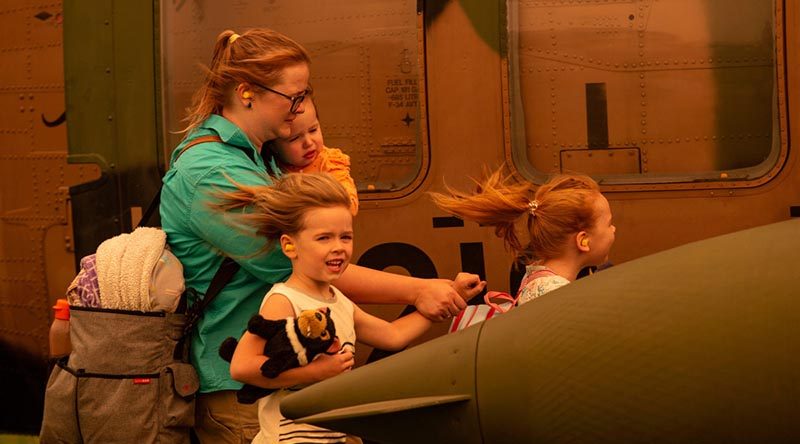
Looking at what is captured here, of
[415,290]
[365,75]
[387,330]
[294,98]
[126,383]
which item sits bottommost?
[126,383]

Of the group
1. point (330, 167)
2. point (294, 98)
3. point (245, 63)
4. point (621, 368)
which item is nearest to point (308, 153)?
point (330, 167)

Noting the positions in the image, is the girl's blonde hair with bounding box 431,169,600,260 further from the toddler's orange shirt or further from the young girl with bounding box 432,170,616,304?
the toddler's orange shirt

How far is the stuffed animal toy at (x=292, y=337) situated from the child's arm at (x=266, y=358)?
0.08 feet

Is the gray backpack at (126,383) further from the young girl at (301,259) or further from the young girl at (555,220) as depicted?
the young girl at (555,220)

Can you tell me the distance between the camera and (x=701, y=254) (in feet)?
10.7

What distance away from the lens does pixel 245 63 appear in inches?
137

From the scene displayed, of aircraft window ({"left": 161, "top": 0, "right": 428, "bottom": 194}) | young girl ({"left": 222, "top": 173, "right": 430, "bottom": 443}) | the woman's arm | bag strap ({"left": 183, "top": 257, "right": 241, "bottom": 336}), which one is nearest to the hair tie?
the woman's arm

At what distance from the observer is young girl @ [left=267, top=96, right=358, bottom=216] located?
362 cm

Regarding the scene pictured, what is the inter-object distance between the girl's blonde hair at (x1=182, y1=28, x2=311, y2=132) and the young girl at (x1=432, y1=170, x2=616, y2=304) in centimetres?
71

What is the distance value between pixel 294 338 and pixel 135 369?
52 centimetres

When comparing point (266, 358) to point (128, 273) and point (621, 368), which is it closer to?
point (128, 273)

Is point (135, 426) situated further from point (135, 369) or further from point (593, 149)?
point (593, 149)

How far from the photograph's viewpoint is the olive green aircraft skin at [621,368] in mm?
2988

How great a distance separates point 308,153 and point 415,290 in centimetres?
56
